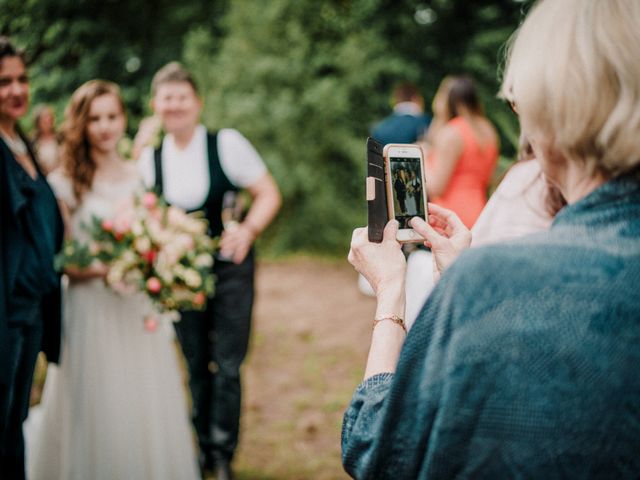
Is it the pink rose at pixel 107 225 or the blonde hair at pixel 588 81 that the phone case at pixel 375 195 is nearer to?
the blonde hair at pixel 588 81

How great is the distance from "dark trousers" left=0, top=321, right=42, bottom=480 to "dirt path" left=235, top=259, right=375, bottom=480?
4.84 ft

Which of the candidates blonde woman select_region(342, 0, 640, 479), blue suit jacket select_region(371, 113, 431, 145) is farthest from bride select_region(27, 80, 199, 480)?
blue suit jacket select_region(371, 113, 431, 145)

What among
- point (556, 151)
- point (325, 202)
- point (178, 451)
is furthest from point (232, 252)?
point (325, 202)

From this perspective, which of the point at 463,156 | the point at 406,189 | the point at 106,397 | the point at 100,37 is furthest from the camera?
the point at 100,37

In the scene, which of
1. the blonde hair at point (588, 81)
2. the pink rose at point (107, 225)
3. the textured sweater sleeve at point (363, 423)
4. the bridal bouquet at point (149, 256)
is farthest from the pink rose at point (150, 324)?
the blonde hair at point (588, 81)

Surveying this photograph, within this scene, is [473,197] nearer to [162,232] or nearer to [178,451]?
[162,232]

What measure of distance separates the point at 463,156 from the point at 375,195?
325cm

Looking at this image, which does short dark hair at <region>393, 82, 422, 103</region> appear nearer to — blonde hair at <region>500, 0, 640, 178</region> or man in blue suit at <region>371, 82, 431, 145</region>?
man in blue suit at <region>371, 82, 431, 145</region>

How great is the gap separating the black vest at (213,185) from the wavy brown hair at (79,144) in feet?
1.33

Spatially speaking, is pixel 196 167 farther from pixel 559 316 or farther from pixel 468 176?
pixel 559 316

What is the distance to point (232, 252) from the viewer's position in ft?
11.6

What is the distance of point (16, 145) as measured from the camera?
2.74 m

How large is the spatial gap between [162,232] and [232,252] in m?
0.52

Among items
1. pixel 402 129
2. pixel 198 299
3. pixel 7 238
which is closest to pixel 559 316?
pixel 7 238
